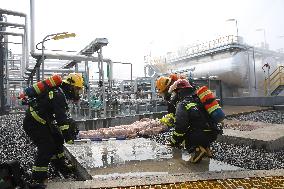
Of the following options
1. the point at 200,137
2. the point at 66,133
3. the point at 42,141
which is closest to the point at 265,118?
the point at 200,137

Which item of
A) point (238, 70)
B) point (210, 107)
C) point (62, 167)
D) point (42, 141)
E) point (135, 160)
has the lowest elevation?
point (62, 167)

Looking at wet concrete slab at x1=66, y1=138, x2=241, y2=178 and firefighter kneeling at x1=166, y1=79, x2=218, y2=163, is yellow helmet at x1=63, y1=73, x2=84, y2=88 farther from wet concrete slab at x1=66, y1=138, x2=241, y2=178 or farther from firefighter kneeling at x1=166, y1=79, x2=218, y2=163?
firefighter kneeling at x1=166, y1=79, x2=218, y2=163

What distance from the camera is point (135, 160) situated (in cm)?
392

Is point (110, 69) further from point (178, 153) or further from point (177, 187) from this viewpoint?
point (177, 187)

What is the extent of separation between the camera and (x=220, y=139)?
5582 mm

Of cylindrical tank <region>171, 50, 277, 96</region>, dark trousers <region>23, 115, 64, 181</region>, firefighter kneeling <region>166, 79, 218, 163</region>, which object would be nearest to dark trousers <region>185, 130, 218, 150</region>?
firefighter kneeling <region>166, 79, 218, 163</region>

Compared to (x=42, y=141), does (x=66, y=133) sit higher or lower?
higher

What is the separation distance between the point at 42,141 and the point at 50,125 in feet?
0.90

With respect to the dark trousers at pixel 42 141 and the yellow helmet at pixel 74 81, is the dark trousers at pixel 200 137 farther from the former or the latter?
the dark trousers at pixel 42 141

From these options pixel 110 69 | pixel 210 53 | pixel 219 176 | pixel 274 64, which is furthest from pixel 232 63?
pixel 219 176

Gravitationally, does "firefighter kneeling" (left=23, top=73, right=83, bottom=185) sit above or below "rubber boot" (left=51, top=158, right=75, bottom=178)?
above

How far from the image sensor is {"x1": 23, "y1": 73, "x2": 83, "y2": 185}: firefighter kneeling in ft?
11.5

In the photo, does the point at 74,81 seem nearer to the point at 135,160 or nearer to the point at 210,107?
the point at 135,160

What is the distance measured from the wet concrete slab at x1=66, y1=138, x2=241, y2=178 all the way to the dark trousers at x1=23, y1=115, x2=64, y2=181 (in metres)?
0.44
